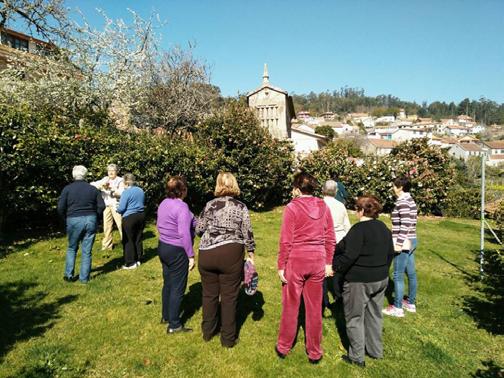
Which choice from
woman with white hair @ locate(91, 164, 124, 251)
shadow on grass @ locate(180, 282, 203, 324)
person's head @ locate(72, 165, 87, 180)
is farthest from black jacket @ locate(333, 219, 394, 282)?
woman with white hair @ locate(91, 164, 124, 251)

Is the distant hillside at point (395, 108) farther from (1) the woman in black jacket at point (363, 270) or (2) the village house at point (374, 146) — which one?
(1) the woman in black jacket at point (363, 270)

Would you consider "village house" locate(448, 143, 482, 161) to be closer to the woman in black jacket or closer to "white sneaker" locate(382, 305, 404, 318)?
"white sneaker" locate(382, 305, 404, 318)

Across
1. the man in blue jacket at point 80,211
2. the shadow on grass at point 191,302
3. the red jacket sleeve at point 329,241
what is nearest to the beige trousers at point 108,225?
the man in blue jacket at point 80,211

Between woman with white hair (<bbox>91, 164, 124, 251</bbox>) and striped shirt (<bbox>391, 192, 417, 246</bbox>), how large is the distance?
587cm

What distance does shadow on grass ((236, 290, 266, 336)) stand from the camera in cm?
470

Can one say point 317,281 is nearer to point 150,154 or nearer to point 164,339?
point 164,339

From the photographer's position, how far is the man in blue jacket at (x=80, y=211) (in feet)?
17.6

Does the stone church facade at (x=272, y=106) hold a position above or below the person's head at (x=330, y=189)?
above

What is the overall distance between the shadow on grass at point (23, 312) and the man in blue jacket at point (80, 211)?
0.76 meters

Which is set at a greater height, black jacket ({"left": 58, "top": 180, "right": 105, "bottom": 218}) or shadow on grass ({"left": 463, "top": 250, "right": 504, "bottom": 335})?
black jacket ({"left": 58, "top": 180, "right": 105, "bottom": 218})

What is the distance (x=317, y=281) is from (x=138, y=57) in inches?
671

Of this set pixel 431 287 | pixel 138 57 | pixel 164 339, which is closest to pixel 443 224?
pixel 431 287

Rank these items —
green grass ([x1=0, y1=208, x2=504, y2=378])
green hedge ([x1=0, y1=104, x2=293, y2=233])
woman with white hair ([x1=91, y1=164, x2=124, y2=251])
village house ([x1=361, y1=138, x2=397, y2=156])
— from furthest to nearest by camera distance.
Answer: village house ([x1=361, y1=138, x2=397, y2=156]), green hedge ([x1=0, y1=104, x2=293, y2=233]), woman with white hair ([x1=91, y1=164, x2=124, y2=251]), green grass ([x1=0, y1=208, x2=504, y2=378])

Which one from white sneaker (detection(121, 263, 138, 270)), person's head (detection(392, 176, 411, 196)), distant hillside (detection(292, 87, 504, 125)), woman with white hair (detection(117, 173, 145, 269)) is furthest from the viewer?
distant hillside (detection(292, 87, 504, 125))
